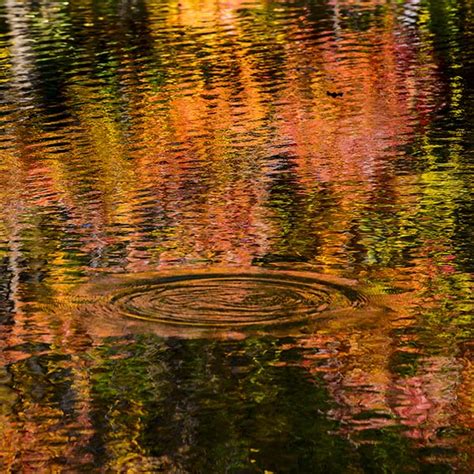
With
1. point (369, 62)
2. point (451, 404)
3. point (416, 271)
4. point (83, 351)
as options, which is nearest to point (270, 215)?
point (416, 271)

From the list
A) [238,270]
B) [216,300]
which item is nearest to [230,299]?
[216,300]

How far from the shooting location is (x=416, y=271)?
11.8 metres

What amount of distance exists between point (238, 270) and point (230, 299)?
2.88ft

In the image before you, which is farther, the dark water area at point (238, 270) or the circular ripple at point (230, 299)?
the circular ripple at point (230, 299)

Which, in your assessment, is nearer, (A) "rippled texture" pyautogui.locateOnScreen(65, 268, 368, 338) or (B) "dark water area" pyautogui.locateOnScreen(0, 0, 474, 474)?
(B) "dark water area" pyautogui.locateOnScreen(0, 0, 474, 474)

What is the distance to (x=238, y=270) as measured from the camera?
11766mm

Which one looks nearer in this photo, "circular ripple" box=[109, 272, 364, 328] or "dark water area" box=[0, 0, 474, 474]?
"dark water area" box=[0, 0, 474, 474]

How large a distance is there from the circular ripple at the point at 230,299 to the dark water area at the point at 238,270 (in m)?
0.03

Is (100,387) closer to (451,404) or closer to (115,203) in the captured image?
(451,404)

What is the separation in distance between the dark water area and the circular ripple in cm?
3

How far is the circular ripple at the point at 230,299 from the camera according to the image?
1045 cm

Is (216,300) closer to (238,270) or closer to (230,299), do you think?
(230,299)

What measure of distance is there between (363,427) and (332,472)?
2.48 ft

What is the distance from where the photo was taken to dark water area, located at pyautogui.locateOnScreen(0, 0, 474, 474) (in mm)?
8281
